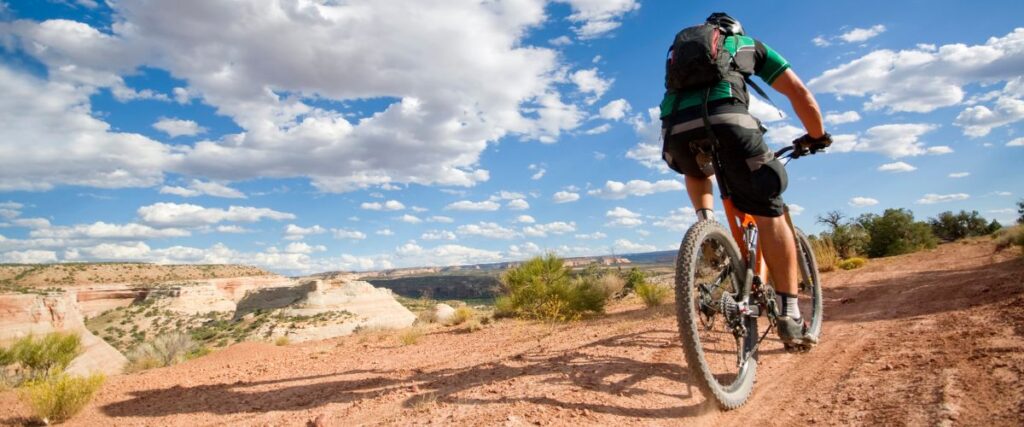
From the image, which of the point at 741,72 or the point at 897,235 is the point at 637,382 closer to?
the point at 741,72

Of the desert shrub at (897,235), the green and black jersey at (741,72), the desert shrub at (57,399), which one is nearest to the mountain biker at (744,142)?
the green and black jersey at (741,72)

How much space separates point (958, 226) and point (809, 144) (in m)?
39.3

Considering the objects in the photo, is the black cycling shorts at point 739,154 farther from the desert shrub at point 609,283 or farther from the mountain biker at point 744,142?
the desert shrub at point 609,283

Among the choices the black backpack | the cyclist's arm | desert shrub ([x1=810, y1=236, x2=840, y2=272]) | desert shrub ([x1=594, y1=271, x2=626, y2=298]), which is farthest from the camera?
desert shrub ([x1=810, y1=236, x2=840, y2=272])

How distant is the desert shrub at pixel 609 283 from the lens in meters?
11.7

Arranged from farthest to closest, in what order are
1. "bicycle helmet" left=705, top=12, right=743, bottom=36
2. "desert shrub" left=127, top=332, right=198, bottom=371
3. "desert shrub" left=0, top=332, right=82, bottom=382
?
1. "desert shrub" left=0, top=332, right=82, bottom=382
2. "desert shrub" left=127, top=332, right=198, bottom=371
3. "bicycle helmet" left=705, top=12, right=743, bottom=36

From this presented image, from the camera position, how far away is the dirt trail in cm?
239

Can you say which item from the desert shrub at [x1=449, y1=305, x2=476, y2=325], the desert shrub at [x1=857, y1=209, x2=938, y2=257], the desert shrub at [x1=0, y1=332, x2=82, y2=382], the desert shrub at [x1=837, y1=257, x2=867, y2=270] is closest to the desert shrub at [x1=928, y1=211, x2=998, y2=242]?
the desert shrub at [x1=857, y1=209, x2=938, y2=257]

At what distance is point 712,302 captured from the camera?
9.29 feet

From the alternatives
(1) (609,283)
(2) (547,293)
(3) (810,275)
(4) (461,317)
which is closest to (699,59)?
(3) (810,275)

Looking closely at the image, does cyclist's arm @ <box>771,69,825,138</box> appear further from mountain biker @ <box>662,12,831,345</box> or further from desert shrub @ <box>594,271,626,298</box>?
desert shrub @ <box>594,271,626,298</box>

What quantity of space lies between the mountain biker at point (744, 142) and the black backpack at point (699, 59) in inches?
2.1

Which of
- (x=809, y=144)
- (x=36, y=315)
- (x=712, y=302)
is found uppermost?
(x=809, y=144)

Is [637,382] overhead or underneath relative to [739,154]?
underneath
